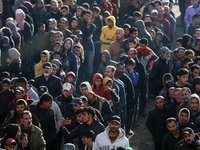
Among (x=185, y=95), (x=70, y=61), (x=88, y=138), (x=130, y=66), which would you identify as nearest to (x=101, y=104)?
(x=88, y=138)

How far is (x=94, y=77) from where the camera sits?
41.4 ft

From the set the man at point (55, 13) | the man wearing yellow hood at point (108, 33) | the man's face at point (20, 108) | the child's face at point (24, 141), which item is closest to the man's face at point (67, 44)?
the man wearing yellow hood at point (108, 33)

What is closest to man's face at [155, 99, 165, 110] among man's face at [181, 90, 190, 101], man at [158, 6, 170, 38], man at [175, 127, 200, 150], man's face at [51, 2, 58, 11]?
man's face at [181, 90, 190, 101]

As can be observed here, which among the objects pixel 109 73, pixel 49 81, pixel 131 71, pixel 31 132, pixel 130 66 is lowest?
pixel 31 132

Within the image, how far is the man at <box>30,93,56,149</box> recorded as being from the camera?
1112cm

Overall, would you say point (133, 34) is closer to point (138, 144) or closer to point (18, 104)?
point (138, 144)

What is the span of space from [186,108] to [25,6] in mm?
7337

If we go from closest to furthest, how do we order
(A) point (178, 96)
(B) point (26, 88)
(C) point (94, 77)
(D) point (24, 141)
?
(D) point (24, 141)
(B) point (26, 88)
(A) point (178, 96)
(C) point (94, 77)

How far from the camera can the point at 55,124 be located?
11.4 meters

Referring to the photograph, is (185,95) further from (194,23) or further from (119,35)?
(194,23)

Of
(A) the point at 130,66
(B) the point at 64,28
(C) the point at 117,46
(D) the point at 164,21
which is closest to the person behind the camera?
(A) the point at 130,66

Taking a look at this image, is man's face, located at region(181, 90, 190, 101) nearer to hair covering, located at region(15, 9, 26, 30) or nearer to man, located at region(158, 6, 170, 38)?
hair covering, located at region(15, 9, 26, 30)

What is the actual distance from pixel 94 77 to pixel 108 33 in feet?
14.4

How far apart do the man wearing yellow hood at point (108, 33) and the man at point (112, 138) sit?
6619 millimetres
